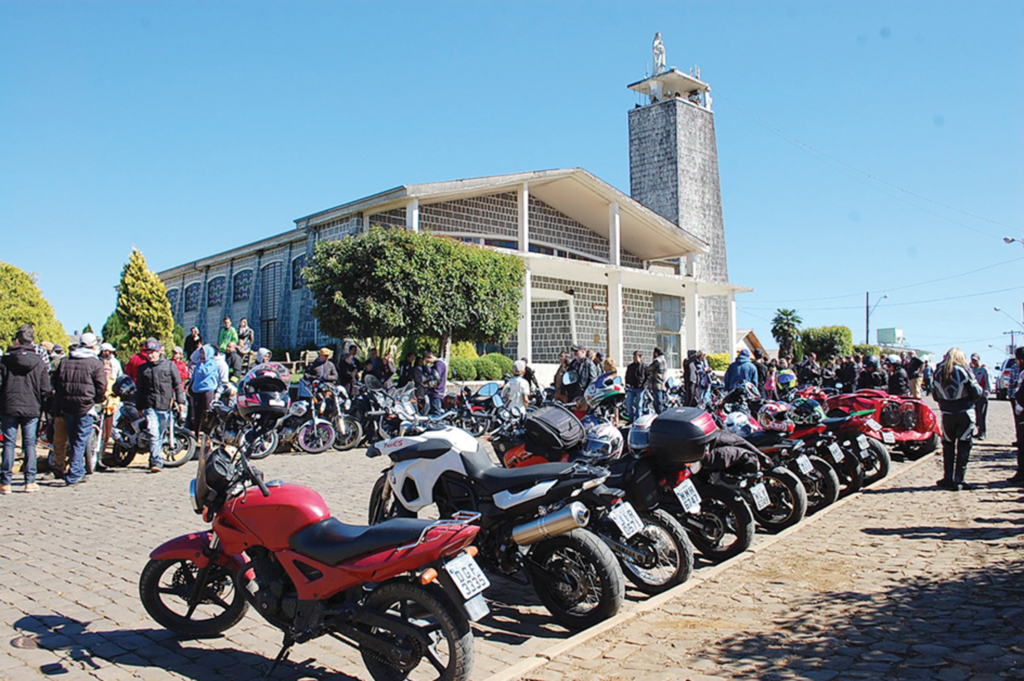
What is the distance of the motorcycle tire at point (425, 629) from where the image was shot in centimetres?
353

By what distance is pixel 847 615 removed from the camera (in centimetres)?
464

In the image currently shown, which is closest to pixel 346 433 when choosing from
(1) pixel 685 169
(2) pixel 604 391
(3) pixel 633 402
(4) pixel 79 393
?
(4) pixel 79 393

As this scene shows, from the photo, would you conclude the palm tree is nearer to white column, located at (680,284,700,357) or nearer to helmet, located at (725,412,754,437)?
white column, located at (680,284,700,357)

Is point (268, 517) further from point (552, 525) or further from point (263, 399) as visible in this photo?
point (552, 525)

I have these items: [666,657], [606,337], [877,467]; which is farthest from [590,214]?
[666,657]

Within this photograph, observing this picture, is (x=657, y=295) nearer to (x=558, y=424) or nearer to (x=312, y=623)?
(x=558, y=424)

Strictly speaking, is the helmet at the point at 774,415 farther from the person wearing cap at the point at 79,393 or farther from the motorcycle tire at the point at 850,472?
the person wearing cap at the point at 79,393

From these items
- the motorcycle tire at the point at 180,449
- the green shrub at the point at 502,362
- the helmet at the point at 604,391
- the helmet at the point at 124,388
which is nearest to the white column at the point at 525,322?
the green shrub at the point at 502,362

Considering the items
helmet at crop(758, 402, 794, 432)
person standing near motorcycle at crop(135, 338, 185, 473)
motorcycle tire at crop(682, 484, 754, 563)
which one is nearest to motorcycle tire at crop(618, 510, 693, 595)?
motorcycle tire at crop(682, 484, 754, 563)

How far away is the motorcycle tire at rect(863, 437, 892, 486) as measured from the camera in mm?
9078

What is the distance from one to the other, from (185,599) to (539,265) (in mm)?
21564

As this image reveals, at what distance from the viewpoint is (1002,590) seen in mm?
5055

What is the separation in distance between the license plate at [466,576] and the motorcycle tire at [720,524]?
9.13 feet

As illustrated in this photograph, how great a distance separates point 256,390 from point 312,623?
5.22 ft
